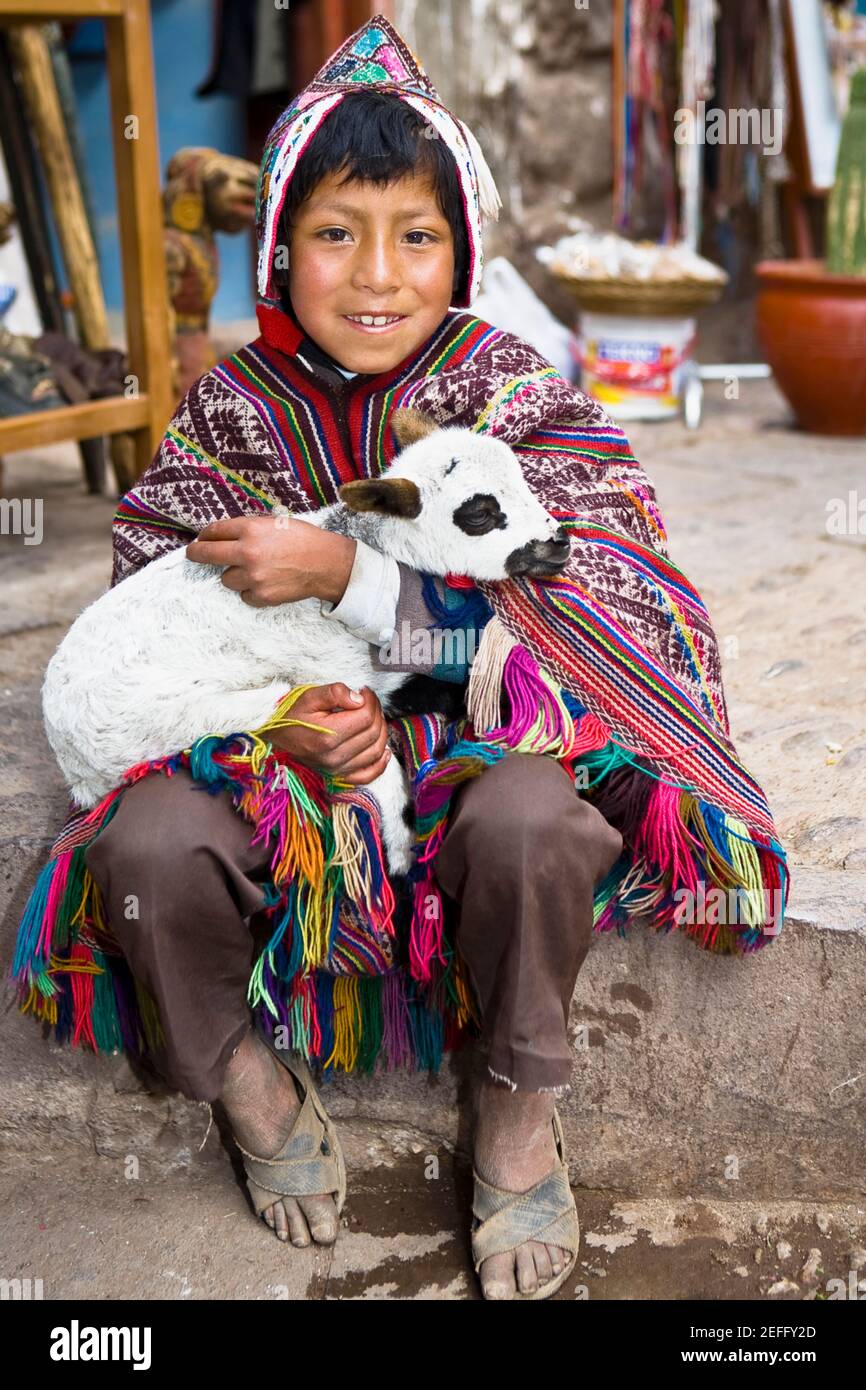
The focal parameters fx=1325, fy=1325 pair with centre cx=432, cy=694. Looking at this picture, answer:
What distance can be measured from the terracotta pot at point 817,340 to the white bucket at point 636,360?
293 millimetres


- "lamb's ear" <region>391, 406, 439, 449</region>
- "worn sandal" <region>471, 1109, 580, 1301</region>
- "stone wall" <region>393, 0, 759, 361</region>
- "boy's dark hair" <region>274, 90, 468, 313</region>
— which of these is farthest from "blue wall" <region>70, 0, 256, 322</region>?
"worn sandal" <region>471, 1109, 580, 1301</region>

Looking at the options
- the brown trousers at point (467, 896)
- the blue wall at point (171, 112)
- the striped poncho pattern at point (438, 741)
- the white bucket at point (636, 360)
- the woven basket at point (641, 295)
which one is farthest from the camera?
the blue wall at point (171, 112)

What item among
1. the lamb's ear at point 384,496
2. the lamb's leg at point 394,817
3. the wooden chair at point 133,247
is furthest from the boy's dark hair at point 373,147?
the wooden chair at point 133,247

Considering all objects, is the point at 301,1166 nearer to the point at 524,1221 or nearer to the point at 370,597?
the point at 524,1221

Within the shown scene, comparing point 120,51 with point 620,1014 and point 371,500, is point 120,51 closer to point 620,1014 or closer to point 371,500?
point 371,500

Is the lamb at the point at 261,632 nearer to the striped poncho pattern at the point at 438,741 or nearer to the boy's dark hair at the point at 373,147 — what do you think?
the striped poncho pattern at the point at 438,741

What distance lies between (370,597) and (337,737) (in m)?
0.16

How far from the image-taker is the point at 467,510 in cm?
145

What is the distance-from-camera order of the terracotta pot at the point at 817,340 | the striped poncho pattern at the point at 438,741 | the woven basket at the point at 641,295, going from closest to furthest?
the striped poncho pattern at the point at 438,741 < the terracotta pot at the point at 817,340 < the woven basket at the point at 641,295

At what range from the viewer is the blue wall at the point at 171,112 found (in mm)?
4707

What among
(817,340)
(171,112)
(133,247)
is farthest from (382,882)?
(171,112)

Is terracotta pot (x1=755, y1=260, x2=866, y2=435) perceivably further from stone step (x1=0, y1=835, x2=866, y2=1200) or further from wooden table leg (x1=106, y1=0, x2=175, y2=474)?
stone step (x1=0, y1=835, x2=866, y2=1200)

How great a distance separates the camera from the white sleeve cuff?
1.50 meters

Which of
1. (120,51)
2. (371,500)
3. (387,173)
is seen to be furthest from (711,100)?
(371,500)
